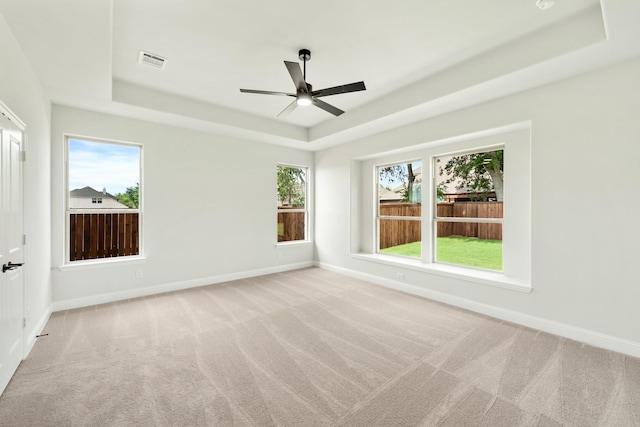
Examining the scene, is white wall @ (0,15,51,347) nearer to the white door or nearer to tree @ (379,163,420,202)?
the white door

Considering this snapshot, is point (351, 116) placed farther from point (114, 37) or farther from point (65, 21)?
point (65, 21)

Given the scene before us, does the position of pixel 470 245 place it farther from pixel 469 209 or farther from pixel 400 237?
pixel 400 237

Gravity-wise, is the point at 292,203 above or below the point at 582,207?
above

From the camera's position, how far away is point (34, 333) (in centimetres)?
284

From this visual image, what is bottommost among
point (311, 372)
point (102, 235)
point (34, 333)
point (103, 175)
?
point (311, 372)

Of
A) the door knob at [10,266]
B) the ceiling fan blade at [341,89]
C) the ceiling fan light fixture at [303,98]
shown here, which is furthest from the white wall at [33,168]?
the ceiling fan blade at [341,89]

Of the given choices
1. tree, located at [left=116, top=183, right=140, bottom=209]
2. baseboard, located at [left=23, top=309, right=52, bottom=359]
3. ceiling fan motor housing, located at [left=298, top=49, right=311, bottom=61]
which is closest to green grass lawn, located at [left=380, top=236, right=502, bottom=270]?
ceiling fan motor housing, located at [left=298, top=49, right=311, bottom=61]

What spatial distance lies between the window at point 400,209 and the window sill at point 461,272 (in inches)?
12.4

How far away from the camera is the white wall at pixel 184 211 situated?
3770mm

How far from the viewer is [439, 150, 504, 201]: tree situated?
3.88m

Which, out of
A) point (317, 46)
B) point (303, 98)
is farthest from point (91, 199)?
point (317, 46)

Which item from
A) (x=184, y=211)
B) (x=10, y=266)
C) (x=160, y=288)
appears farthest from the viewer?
(x=184, y=211)

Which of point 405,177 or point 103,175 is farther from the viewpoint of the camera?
point 405,177

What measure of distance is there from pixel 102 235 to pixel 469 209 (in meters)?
5.45
